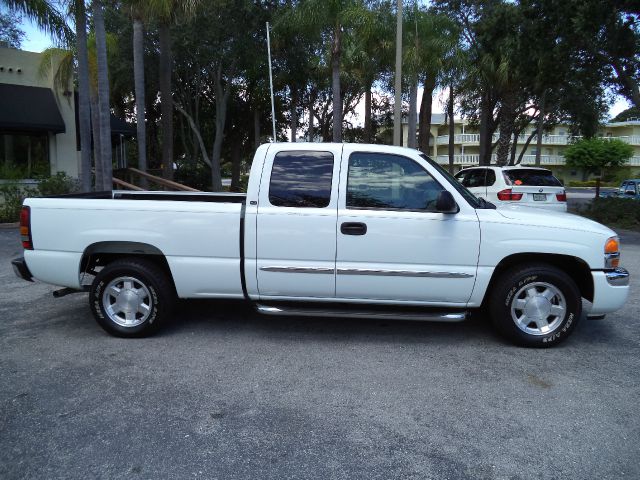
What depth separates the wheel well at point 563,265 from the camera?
4863 mm

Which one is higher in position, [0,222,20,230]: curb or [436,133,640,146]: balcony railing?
[436,133,640,146]: balcony railing

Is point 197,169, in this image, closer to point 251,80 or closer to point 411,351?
point 251,80

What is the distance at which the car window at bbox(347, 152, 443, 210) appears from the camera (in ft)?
15.9

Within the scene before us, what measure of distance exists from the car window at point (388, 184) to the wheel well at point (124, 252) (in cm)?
194

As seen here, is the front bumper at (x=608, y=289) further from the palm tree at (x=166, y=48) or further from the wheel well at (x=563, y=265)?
the palm tree at (x=166, y=48)

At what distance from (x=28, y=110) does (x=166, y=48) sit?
5029 mm

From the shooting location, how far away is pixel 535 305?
4.83 meters

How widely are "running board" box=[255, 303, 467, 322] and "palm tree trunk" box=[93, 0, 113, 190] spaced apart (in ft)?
33.8

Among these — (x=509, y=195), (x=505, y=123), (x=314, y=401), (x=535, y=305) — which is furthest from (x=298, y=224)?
(x=505, y=123)

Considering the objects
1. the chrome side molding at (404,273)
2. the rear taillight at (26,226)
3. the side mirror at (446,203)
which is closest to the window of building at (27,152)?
the rear taillight at (26,226)

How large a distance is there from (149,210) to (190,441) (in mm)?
2443

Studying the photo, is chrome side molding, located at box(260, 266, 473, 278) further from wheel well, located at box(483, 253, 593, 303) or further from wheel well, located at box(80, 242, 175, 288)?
wheel well, located at box(80, 242, 175, 288)

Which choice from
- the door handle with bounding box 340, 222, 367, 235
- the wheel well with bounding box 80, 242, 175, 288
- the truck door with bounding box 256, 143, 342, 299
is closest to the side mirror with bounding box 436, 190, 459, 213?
the door handle with bounding box 340, 222, 367, 235

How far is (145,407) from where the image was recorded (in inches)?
146
